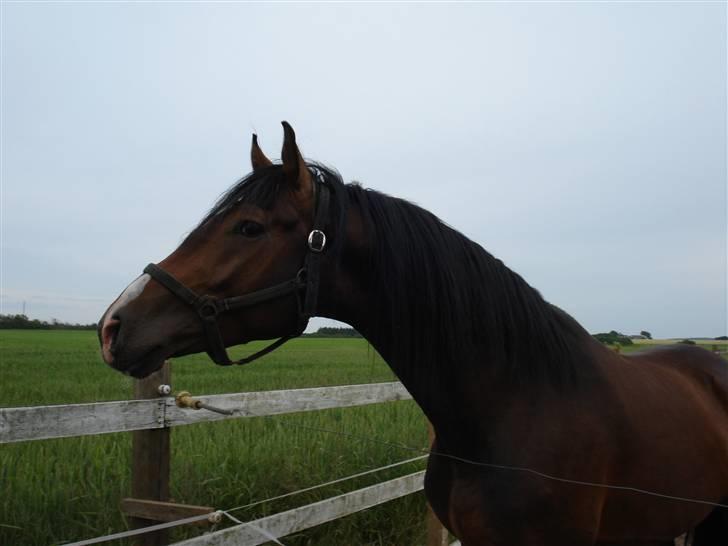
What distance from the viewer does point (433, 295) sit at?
2.21 meters

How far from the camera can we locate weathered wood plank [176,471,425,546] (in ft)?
9.83

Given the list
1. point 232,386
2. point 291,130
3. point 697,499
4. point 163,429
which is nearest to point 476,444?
point 697,499

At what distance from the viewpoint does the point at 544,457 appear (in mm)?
2152

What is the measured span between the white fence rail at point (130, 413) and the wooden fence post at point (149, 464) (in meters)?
0.08

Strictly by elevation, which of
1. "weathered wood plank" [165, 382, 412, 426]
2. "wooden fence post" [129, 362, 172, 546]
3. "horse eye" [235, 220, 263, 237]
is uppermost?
"horse eye" [235, 220, 263, 237]

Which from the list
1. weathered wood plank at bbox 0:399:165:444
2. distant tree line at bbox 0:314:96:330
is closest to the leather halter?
weathered wood plank at bbox 0:399:165:444

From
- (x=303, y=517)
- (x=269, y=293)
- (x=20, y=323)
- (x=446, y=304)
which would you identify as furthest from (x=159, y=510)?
(x=20, y=323)

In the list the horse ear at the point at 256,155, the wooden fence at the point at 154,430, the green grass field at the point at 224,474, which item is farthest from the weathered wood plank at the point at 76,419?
the horse ear at the point at 256,155

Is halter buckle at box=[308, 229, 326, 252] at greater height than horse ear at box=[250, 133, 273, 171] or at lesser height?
lesser

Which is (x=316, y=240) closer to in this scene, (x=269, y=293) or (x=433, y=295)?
(x=269, y=293)

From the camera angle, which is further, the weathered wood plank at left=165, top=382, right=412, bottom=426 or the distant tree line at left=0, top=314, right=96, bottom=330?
the distant tree line at left=0, top=314, right=96, bottom=330

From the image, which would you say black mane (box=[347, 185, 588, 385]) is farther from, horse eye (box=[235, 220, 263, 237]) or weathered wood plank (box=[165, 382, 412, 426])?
weathered wood plank (box=[165, 382, 412, 426])

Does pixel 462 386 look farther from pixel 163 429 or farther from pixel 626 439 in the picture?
pixel 163 429

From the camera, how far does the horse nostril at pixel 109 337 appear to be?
1.91 metres
